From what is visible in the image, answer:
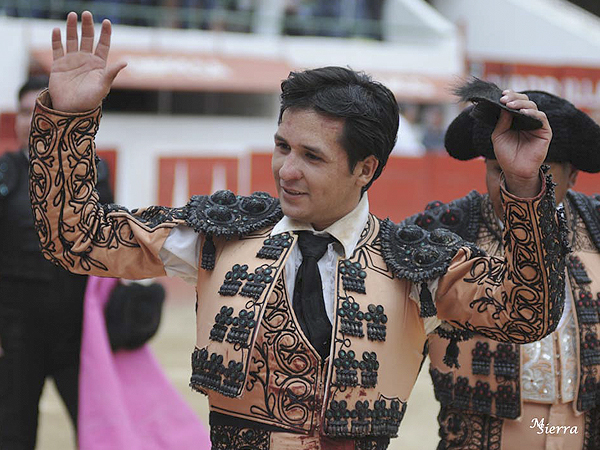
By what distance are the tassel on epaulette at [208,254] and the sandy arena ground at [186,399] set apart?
2911mm

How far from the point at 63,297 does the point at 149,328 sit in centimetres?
39

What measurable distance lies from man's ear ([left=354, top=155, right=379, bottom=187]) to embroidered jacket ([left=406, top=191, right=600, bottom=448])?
768 millimetres

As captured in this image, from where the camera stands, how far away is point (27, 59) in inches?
538

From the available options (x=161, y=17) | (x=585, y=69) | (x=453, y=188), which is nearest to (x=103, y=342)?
(x=453, y=188)

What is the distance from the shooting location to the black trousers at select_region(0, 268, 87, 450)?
4.09 m

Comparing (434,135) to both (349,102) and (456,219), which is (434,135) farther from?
(349,102)

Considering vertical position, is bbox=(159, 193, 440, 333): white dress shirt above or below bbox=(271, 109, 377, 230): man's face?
below

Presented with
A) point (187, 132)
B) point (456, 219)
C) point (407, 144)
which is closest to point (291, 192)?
point (456, 219)

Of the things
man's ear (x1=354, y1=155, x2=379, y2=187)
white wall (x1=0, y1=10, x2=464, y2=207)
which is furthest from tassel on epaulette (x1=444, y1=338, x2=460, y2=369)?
white wall (x1=0, y1=10, x2=464, y2=207)

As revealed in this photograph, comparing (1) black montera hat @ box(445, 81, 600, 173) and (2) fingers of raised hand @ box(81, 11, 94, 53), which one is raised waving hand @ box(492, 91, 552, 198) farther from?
(2) fingers of raised hand @ box(81, 11, 94, 53)

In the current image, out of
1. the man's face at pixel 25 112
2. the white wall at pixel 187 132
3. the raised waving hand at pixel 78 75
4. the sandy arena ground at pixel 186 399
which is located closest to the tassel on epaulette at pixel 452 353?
the raised waving hand at pixel 78 75

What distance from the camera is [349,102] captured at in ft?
7.70

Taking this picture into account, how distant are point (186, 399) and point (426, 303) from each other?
379cm

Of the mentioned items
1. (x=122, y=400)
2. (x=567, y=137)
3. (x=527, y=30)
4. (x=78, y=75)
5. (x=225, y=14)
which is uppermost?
(x=527, y=30)
